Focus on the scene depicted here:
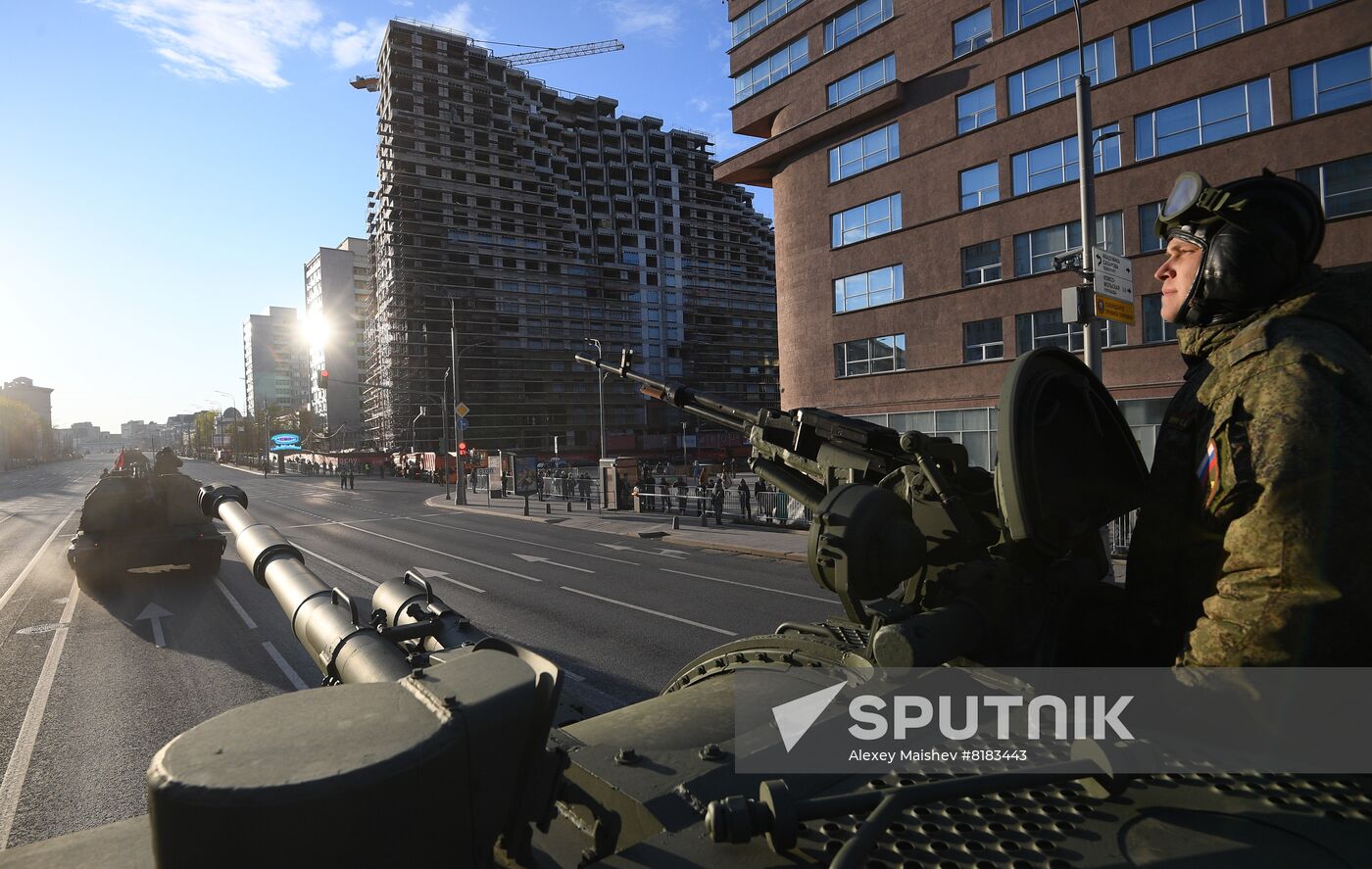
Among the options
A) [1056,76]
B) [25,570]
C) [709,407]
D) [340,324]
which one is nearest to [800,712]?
[709,407]

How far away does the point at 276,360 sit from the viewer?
182 metres

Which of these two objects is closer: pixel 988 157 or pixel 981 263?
pixel 988 157

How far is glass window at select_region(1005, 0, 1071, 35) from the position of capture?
2433 cm

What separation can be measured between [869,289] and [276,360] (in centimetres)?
18796

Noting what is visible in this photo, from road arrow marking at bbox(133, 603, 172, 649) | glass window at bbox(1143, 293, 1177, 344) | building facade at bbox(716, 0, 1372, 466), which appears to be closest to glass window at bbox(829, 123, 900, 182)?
building facade at bbox(716, 0, 1372, 466)

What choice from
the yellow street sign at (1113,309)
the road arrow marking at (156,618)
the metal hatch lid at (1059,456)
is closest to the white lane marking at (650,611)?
the road arrow marking at (156,618)

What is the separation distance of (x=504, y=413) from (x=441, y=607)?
77.5m

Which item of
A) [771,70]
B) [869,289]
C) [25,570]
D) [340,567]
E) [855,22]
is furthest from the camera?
[771,70]

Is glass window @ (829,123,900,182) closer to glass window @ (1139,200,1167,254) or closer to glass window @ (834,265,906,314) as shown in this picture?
glass window @ (834,265,906,314)

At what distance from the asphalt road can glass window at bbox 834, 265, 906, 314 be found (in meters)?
14.9

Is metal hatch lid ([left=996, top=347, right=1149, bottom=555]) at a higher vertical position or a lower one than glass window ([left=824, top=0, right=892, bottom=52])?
lower

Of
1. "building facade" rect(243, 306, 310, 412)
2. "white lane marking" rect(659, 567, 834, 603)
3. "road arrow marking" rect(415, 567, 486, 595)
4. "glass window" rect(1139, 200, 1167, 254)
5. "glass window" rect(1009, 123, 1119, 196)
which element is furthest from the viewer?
"building facade" rect(243, 306, 310, 412)

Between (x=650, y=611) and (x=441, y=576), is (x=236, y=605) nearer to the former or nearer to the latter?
(x=441, y=576)

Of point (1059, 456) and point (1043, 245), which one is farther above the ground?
point (1043, 245)
